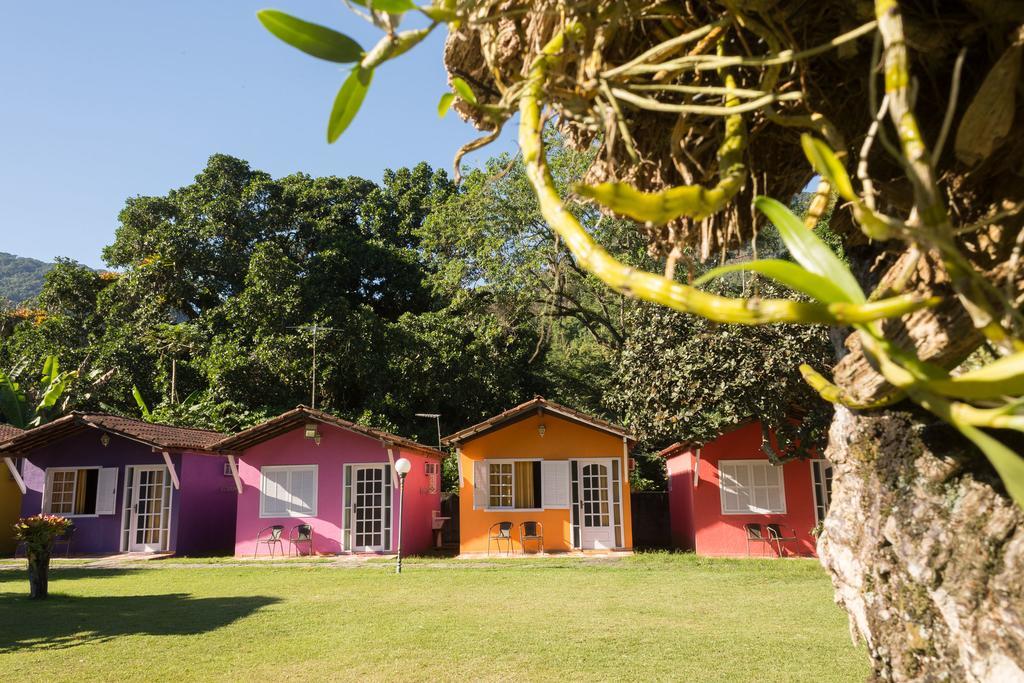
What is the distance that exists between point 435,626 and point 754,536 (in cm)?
925

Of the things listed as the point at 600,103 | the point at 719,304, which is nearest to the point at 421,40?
the point at 600,103

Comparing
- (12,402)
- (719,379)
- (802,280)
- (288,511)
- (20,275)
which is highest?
(20,275)

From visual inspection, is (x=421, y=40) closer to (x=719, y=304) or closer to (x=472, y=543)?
(x=719, y=304)

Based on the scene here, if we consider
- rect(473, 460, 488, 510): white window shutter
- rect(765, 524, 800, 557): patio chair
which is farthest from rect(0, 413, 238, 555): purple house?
rect(765, 524, 800, 557): patio chair

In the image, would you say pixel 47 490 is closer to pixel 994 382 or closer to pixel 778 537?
pixel 778 537

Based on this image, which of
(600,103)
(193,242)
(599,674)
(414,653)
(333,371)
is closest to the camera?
(600,103)

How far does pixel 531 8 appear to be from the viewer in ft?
4.55

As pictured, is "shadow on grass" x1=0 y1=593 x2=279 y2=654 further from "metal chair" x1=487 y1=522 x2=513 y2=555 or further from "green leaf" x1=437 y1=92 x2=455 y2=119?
"green leaf" x1=437 y1=92 x2=455 y2=119

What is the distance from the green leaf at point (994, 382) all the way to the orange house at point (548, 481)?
14.7m

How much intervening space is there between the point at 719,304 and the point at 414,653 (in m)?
6.18

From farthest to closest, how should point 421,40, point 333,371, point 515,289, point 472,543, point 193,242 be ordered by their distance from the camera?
point 193,242 → point 333,371 → point 515,289 → point 472,543 → point 421,40

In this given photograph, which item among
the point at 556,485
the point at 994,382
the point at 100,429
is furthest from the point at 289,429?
the point at 994,382

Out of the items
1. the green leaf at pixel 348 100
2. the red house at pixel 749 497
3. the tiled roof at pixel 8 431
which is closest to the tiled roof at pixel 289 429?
the tiled roof at pixel 8 431

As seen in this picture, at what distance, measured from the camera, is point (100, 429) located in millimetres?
15906
